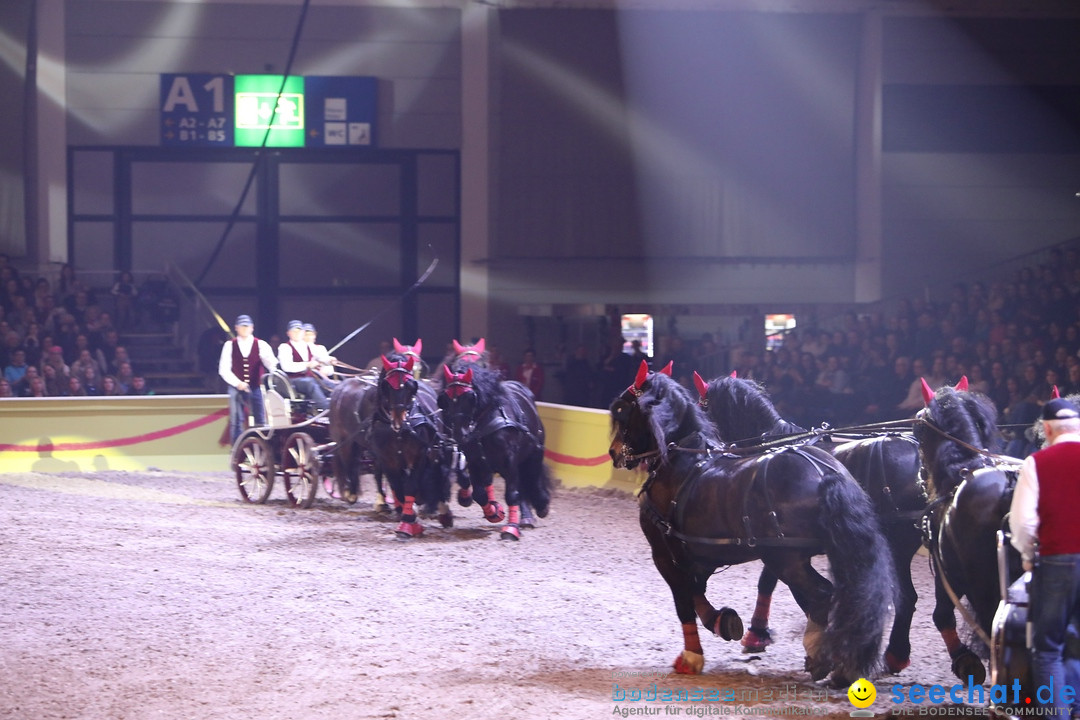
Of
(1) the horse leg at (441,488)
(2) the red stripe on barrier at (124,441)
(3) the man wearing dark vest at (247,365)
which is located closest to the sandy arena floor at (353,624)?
(1) the horse leg at (441,488)

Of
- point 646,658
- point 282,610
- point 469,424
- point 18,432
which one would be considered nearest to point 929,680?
point 646,658

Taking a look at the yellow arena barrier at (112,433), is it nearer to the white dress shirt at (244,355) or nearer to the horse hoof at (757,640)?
the white dress shirt at (244,355)

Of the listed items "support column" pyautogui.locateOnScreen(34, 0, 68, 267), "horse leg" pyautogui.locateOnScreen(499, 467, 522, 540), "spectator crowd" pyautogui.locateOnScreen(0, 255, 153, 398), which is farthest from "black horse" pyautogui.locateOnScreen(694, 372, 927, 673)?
"support column" pyautogui.locateOnScreen(34, 0, 68, 267)

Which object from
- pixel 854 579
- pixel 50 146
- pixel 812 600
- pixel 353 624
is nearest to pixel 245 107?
pixel 50 146

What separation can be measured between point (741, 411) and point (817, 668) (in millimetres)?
1578

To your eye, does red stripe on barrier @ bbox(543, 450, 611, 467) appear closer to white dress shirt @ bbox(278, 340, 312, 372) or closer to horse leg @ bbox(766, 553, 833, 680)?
white dress shirt @ bbox(278, 340, 312, 372)

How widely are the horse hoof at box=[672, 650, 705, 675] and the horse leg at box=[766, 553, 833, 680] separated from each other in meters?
0.54

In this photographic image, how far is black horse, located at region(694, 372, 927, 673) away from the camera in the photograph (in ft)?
18.9

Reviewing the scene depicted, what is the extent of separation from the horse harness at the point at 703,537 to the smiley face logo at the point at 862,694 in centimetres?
69

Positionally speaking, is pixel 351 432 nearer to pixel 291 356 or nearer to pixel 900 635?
pixel 291 356

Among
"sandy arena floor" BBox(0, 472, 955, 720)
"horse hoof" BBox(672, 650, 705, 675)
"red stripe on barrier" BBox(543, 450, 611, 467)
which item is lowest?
"sandy arena floor" BBox(0, 472, 955, 720)

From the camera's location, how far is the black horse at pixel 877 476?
5.75 meters

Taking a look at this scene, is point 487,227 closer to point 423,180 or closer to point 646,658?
point 423,180

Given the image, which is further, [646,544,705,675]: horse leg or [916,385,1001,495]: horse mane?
[646,544,705,675]: horse leg
